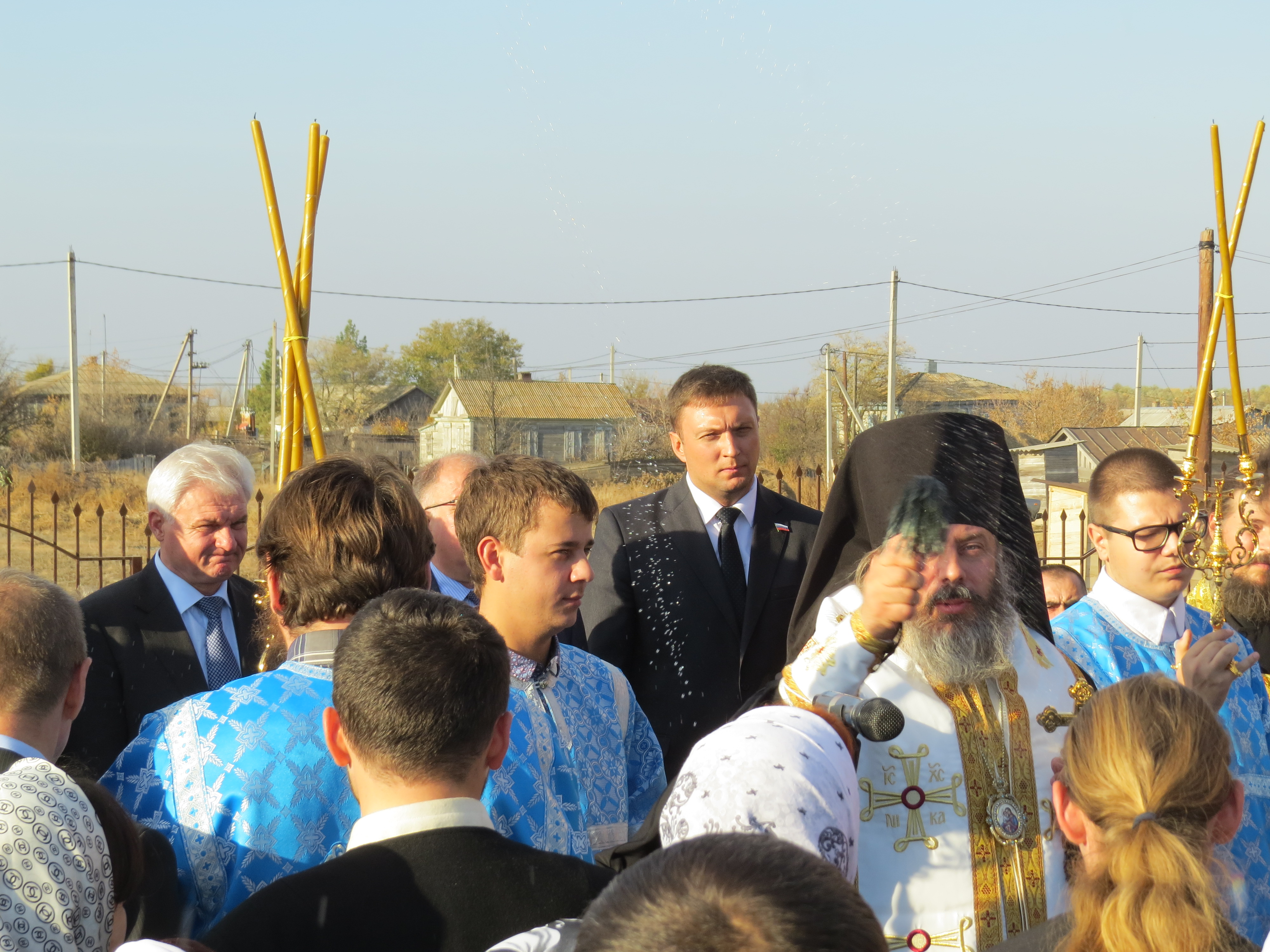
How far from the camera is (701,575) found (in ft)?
14.6

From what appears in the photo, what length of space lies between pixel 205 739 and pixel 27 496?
27827 millimetres

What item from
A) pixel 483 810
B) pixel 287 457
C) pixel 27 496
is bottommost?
pixel 27 496

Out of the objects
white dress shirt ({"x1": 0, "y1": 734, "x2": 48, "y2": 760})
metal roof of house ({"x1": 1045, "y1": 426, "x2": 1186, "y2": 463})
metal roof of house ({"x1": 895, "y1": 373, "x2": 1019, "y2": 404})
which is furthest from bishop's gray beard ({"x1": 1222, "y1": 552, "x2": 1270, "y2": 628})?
metal roof of house ({"x1": 1045, "y1": 426, "x2": 1186, "y2": 463})

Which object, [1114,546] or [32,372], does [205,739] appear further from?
[32,372]

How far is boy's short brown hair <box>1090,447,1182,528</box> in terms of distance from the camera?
3863 millimetres

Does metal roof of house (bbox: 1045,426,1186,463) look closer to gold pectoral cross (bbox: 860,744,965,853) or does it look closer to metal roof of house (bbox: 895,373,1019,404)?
metal roof of house (bbox: 895,373,1019,404)

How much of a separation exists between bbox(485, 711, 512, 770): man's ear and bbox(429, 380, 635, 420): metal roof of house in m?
31.7

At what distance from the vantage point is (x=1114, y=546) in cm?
393

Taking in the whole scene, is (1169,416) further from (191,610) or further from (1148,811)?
(1148,811)

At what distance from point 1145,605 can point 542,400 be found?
47.7m

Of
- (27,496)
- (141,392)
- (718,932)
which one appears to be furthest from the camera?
(141,392)

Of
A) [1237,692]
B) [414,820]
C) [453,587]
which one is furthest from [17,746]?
[1237,692]

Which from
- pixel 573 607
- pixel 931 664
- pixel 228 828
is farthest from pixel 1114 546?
pixel 228 828

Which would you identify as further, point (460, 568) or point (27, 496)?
point (27, 496)
